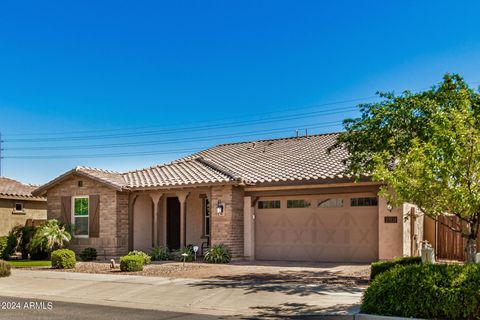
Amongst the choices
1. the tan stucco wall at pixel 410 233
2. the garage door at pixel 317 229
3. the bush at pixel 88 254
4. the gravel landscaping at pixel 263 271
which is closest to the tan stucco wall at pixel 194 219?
the garage door at pixel 317 229

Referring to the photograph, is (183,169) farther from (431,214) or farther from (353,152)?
(431,214)

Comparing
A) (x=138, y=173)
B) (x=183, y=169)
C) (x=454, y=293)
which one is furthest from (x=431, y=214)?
(x=138, y=173)

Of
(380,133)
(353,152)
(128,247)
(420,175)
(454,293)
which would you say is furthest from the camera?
(128,247)

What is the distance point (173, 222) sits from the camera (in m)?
25.1

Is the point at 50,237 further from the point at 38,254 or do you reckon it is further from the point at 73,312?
the point at 73,312

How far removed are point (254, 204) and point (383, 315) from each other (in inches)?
496

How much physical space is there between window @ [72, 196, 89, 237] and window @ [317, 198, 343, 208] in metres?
10.5

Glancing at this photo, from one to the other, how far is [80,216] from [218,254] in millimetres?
7389

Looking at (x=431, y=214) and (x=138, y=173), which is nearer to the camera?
(x=431, y=214)

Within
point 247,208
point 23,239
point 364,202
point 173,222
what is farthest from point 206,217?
point 23,239

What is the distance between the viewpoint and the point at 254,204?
21875mm

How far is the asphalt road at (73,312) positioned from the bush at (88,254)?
10.4m

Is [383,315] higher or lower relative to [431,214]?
lower

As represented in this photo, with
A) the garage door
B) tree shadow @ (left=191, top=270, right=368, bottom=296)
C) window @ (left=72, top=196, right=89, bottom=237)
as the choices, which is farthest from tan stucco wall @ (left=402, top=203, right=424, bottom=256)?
window @ (left=72, top=196, right=89, bottom=237)
